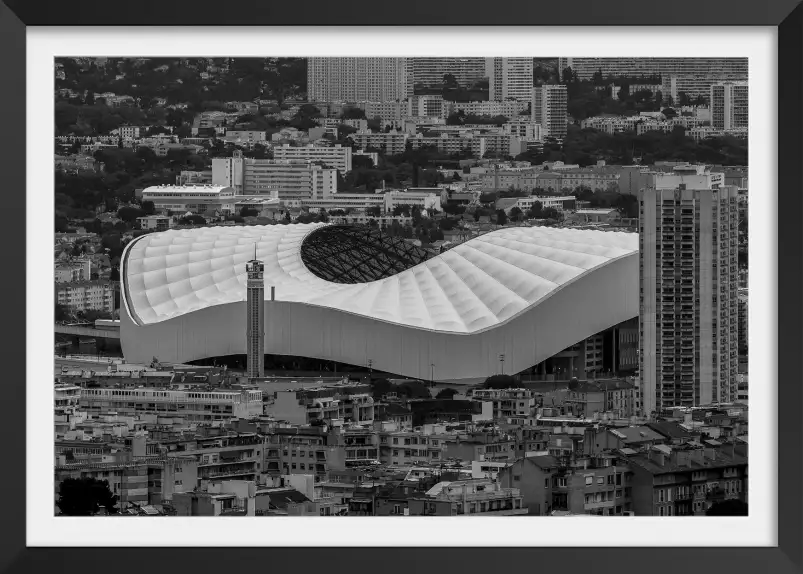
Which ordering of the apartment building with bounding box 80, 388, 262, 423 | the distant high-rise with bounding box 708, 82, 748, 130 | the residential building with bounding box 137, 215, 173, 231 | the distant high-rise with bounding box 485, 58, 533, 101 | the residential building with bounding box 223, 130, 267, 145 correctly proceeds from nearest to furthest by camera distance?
1. the apartment building with bounding box 80, 388, 262, 423
2. the residential building with bounding box 137, 215, 173, 231
3. the distant high-rise with bounding box 708, 82, 748, 130
4. the residential building with bounding box 223, 130, 267, 145
5. the distant high-rise with bounding box 485, 58, 533, 101

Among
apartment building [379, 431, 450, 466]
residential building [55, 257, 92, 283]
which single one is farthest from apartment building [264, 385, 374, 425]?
residential building [55, 257, 92, 283]

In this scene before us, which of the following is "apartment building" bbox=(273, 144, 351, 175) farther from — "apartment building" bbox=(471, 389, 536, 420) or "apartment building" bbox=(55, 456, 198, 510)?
"apartment building" bbox=(55, 456, 198, 510)

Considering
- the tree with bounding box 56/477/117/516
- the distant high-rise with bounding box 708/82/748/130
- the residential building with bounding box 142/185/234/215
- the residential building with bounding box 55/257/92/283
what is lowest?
the tree with bounding box 56/477/117/516

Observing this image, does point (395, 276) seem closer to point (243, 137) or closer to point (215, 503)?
point (215, 503)

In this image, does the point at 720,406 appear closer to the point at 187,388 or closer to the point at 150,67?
the point at 187,388

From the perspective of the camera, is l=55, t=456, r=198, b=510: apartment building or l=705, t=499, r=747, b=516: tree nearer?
l=705, t=499, r=747, b=516: tree

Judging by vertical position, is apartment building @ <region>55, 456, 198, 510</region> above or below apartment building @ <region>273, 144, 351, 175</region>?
below
